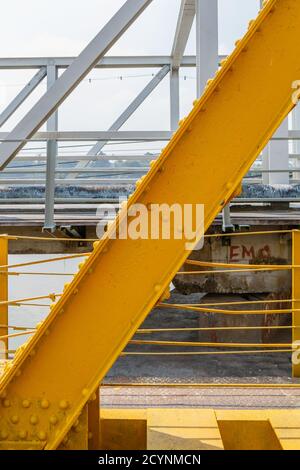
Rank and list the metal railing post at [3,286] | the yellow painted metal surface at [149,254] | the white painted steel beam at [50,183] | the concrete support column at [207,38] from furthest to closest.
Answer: the concrete support column at [207,38]
the white painted steel beam at [50,183]
the metal railing post at [3,286]
the yellow painted metal surface at [149,254]

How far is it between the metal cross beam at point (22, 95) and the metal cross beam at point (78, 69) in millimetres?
5585

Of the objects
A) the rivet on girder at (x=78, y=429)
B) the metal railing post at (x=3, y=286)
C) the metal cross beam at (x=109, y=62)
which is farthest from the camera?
the metal cross beam at (x=109, y=62)

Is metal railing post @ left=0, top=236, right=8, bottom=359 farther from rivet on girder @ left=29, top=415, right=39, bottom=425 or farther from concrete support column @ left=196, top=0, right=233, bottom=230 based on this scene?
concrete support column @ left=196, top=0, right=233, bottom=230

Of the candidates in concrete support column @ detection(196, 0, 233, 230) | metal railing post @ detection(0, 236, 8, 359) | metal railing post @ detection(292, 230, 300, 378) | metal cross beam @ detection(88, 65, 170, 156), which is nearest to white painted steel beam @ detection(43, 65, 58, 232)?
metal railing post @ detection(0, 236, 8, 359)

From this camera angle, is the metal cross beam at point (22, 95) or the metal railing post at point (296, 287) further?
the metal cross beam at point (22, 95)

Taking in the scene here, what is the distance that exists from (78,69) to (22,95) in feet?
19.0

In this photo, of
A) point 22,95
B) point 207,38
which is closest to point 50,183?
point 207,38

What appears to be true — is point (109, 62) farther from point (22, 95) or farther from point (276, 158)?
point (276, 158)

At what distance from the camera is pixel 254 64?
2023 mm

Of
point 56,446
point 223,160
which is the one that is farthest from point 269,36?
point 56,446

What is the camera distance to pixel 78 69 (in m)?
5.80

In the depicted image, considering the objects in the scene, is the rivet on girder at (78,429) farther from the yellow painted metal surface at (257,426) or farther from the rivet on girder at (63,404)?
the yellow painted metal surface at (257,426)

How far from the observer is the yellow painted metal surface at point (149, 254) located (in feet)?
6.63

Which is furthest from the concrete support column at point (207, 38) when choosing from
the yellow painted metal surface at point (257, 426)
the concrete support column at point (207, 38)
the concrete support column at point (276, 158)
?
the yellow painted metal surface at point (257, 426)
